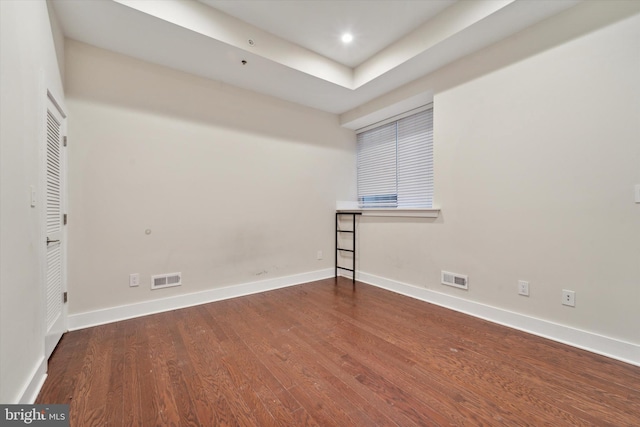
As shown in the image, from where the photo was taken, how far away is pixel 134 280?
2.58 m

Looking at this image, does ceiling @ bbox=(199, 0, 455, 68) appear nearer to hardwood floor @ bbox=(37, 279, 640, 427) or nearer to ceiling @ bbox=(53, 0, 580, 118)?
ceiling @ bbox=(53, 0, 580, 118)

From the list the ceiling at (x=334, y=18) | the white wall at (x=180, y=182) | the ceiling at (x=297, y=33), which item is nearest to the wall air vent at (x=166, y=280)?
the white wall at (x=180, y=182)

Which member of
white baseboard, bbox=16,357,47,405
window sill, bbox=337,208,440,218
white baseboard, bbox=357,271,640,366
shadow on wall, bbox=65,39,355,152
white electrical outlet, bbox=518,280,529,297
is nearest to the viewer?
white baseboard, bbox=16,357,47,405

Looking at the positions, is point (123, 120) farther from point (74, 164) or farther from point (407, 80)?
point (407, 80)

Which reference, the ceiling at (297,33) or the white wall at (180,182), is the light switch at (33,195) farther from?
the ceiling at (297,33)

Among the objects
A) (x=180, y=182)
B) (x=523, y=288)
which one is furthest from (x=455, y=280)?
(x=180, y=182)

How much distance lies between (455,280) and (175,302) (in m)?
2.96

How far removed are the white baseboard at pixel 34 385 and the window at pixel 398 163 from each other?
3.57 m

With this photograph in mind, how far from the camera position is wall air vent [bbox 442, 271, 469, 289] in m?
2.67

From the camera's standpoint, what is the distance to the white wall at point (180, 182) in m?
2.39

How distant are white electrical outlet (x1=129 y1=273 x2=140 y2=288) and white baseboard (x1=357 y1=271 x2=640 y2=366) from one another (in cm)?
294

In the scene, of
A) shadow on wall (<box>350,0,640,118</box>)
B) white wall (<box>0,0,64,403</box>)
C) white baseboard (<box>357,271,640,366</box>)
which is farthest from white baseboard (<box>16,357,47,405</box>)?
shadow on wall (<box>350,0,640,118</box>)

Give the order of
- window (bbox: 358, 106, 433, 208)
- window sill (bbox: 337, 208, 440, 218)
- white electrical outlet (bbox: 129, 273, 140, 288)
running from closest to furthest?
white electrical outlet (bbox: 129, 273, 140, 288) < window sill (bbox: 337, 208, 440, 218) < window (bbox: 358, 106, 433, 208)

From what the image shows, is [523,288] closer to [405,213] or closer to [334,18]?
[405,213]
